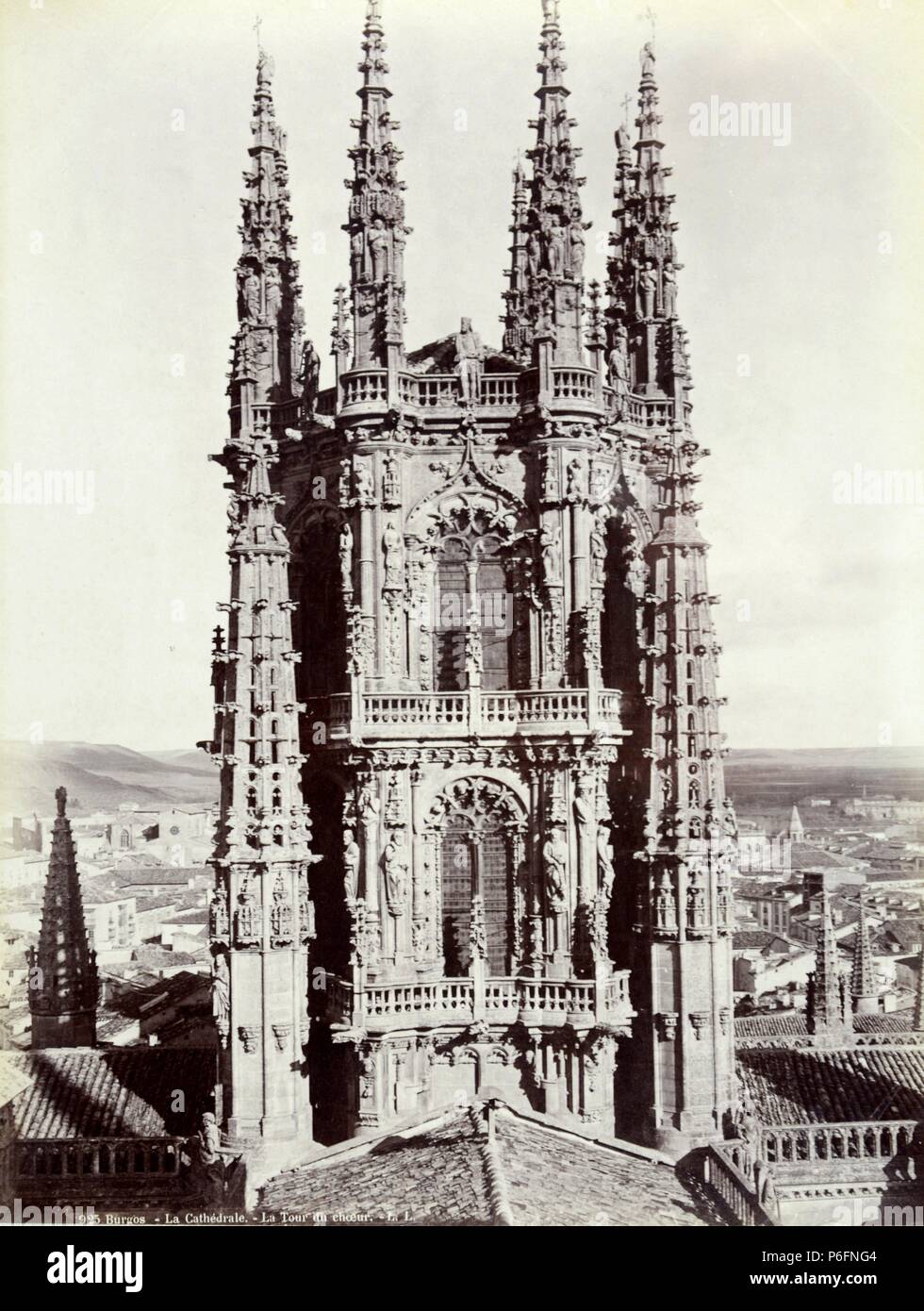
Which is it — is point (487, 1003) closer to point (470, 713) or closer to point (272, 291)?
point (470, 713)

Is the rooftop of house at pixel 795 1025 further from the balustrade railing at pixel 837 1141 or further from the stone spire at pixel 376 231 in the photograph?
the stone spire at pixel 376 231

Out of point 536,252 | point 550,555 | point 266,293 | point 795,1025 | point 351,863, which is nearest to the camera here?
point 351,863

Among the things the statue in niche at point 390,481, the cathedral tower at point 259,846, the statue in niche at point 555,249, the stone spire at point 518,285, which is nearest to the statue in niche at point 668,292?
the stone spire at point 518,285

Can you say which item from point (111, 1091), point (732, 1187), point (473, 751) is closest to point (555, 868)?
point (473, 751)

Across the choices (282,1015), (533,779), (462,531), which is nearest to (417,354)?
(462,531)

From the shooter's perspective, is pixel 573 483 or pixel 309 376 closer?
pixel 573 483

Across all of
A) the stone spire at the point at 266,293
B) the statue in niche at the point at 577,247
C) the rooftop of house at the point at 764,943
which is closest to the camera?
the statue in niche at the point at 577,247

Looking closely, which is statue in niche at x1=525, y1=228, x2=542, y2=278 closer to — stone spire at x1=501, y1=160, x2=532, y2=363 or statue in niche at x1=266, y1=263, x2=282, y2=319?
stone spire at x1=501, y1=160, x2=532, y2=363
